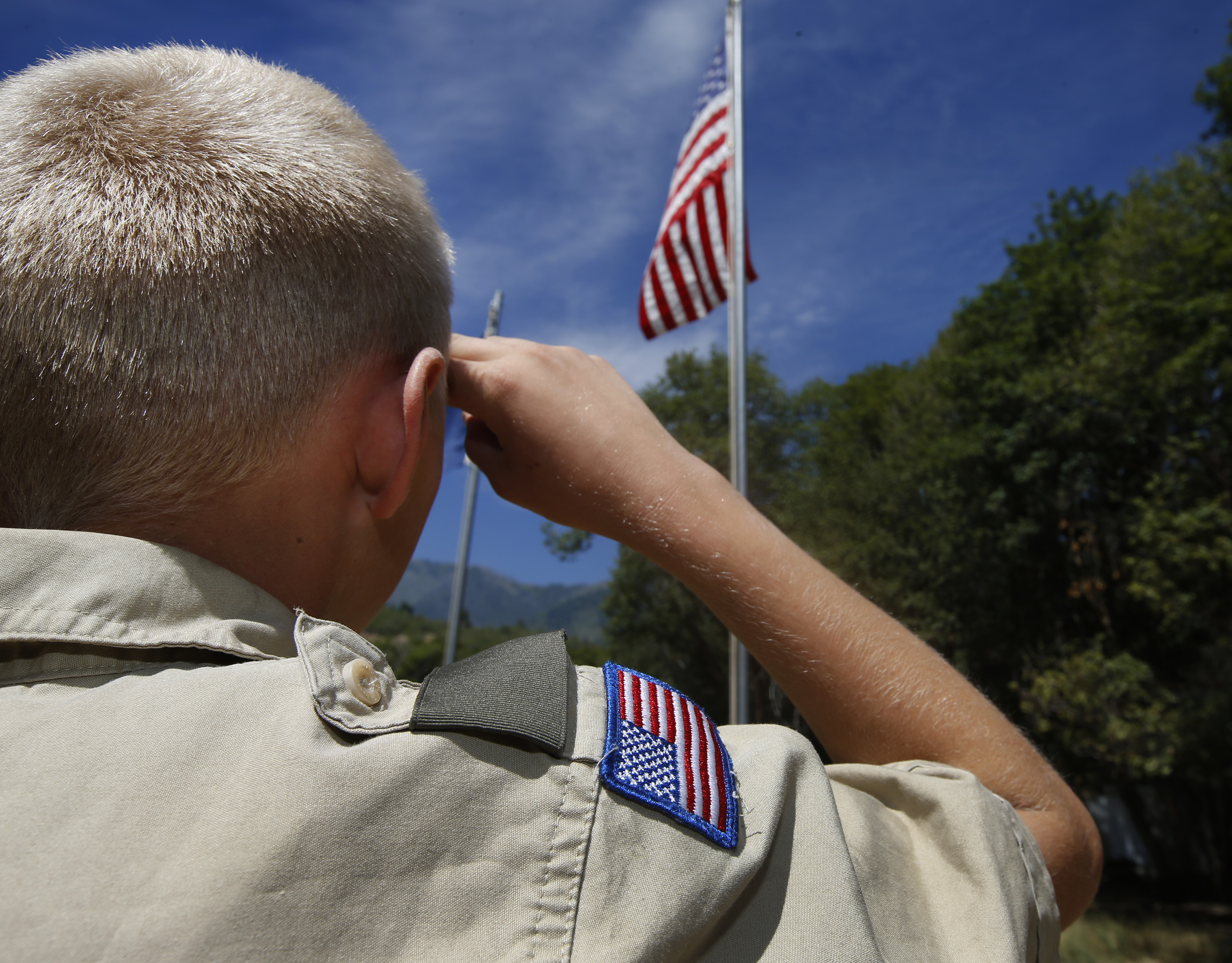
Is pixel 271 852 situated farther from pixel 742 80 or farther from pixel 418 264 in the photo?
pixel 742 80

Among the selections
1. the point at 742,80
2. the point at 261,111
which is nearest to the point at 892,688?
the point at 261,111

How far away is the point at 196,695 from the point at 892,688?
2.93 feet

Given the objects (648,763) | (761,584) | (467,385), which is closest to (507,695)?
(648,763)

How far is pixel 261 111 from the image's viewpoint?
100cm

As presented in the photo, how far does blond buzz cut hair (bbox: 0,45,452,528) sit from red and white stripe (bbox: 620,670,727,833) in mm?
483

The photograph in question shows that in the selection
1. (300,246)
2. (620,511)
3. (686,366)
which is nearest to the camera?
(300,246)

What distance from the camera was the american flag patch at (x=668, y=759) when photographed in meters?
0.68

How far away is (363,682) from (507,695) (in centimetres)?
15

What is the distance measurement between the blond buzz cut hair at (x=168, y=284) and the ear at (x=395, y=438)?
6 cm

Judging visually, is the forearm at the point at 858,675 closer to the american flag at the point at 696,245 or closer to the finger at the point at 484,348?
the finger at the point at 484,348

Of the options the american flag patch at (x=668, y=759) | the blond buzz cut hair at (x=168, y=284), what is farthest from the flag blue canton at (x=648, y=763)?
the blond buzz cut hair at (x=168, y=284)

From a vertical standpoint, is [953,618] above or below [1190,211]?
below

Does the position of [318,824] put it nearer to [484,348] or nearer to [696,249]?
[484,348]

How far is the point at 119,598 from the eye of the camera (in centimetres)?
75
